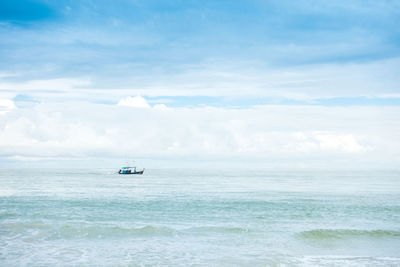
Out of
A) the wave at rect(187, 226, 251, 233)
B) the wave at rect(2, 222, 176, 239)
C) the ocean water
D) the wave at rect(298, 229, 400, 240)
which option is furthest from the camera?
the wave at rect(187, 226, 251, 233)

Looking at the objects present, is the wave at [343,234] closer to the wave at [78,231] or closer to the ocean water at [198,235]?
the ocean water at [198,235]

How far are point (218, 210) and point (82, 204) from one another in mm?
18700

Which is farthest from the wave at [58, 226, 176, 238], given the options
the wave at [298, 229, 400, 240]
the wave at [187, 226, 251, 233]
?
the wave at [298, 229, 400, 240]

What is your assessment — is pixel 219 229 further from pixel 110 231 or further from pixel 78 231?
pixel 78 231

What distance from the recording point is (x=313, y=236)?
29.5 metres

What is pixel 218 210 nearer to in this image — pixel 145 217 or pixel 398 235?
pixel 145 217

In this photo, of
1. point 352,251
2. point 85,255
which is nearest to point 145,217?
point 85,255

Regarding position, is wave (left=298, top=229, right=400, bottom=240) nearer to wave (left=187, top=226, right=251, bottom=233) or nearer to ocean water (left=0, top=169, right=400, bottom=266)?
ocean water (left=0, top=169, right=400, bottom=266)

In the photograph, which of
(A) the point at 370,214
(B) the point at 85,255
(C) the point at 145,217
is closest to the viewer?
(B) the point at 85,255

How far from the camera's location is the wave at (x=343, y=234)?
29.3 m

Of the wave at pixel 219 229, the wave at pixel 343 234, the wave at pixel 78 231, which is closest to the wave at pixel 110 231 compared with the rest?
the wave at pixel 78 231

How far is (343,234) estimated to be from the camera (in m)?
30.2

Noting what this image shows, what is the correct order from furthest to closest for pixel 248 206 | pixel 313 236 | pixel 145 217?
pixel 248 206, pixel 145 217, pixel 313 236

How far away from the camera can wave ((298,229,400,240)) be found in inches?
1153
